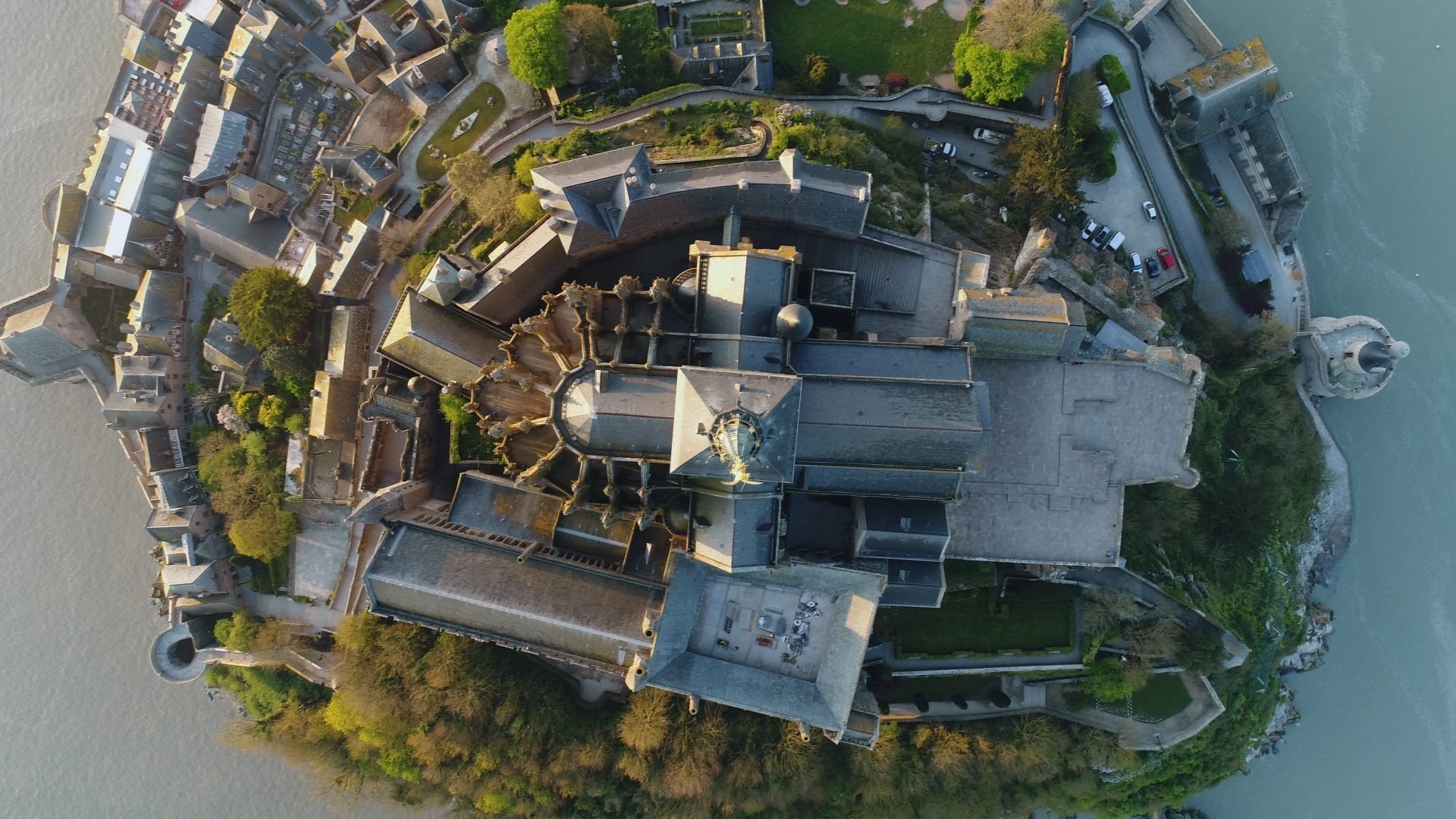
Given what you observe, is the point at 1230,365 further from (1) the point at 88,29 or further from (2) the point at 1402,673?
(1) the point at 88,29

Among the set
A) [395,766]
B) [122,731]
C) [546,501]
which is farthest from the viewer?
[122,731]

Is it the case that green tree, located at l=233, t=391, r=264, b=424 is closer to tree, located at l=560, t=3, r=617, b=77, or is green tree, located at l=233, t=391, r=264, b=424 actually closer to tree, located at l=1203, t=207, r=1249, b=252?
tree, located at l=560, t=3, r=617, b=77

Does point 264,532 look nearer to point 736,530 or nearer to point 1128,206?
point 736,530

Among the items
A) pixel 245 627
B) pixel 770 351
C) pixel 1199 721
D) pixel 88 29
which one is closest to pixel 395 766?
pixel 245 627

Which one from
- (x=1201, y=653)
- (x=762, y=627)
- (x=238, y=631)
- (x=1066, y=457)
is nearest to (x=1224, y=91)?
(x=1066, y=457)

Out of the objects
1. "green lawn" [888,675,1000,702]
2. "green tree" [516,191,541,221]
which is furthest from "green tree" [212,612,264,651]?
"green lawn" [888,675,1000,702]

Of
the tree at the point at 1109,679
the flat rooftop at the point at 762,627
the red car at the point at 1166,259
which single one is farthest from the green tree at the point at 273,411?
the red car at the point at 1166,259
